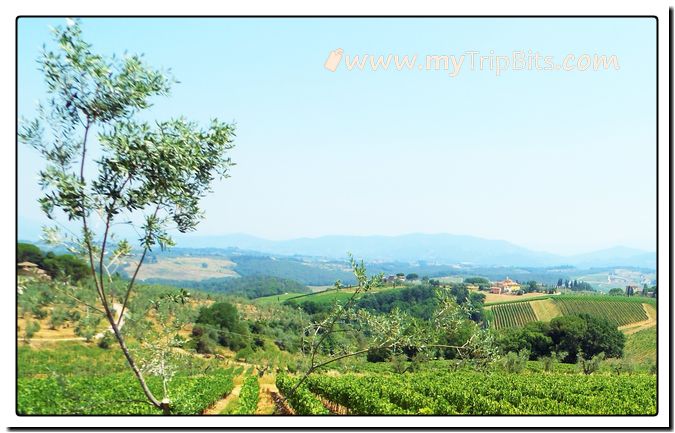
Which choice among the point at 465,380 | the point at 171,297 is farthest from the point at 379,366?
the point at 171,297

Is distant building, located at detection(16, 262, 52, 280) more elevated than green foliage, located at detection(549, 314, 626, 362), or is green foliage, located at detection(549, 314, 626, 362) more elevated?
distant building, located at detection(16, 262, 52, 280)

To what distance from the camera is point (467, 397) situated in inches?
362

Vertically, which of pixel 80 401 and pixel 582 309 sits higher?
pixel 80 401

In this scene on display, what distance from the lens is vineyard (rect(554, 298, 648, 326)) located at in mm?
17750

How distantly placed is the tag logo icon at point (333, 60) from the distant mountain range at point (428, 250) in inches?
516

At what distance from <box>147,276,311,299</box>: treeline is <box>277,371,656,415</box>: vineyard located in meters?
14.2

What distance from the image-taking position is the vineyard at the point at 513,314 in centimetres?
1667

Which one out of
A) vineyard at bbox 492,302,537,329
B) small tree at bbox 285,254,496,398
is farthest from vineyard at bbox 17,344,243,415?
vineyard at bbox 492,302,537,329

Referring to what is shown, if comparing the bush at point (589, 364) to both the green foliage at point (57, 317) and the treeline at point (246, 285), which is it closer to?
the treeline at point (246, 285)

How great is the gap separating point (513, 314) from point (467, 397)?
9468mm

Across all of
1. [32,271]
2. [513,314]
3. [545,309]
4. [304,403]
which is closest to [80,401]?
[32,271]

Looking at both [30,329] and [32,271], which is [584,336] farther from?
[32,271]

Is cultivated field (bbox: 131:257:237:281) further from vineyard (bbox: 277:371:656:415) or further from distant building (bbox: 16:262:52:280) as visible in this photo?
distant building (bbox: 16:262:52:280)

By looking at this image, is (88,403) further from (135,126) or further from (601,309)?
(601,309)
